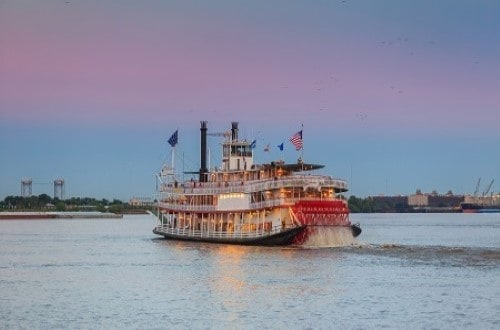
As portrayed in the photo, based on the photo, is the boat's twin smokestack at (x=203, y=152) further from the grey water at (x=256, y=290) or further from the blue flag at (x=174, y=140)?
→ the grey water at (x=256, y=290)

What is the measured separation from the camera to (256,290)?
55.1 m

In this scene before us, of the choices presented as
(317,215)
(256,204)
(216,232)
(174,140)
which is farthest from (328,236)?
(174,140)

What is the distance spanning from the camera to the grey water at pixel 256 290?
144ft

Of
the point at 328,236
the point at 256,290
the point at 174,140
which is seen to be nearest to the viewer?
the point at 256,290

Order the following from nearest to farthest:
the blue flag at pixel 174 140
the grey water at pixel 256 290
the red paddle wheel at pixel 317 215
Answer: the grey water at pixel 256 290 < the red paddle wheel at pixel 317 215 < the blue flag at pixel 174 140

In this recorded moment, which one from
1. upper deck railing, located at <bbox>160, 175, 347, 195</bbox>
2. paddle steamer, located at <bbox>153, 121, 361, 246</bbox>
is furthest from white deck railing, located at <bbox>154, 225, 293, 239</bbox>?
upper deck railing, located at <bbox>160, 175, 347, 195</bbox>

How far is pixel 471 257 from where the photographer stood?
263 ft

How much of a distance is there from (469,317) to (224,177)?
169 feet

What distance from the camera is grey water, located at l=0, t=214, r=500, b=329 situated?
4397 centimetres

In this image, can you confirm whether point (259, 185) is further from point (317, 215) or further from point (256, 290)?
point (256, 290)

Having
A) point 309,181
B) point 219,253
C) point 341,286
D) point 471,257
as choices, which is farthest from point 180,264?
point 471,257

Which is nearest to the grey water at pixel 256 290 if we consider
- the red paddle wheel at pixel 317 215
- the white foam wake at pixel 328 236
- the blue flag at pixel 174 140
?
the white foam wake at pixel 328 236

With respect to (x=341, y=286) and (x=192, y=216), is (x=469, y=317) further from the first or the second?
(x=192, y=216)

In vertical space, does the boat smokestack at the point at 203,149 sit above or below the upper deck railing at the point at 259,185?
above
